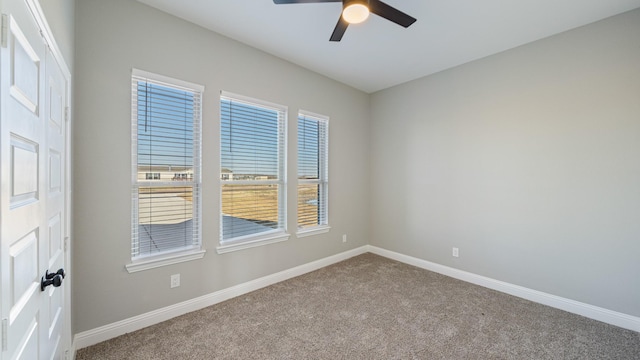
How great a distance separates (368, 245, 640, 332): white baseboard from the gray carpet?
0.29 ft

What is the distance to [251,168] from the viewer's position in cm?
308

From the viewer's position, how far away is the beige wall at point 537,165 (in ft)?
7.85

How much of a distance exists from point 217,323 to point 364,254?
2.67 m

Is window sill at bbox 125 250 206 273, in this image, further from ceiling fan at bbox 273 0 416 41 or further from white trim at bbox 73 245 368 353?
ceiling fan at bbox 273 0 416 41

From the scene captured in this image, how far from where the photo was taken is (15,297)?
0.95 meters

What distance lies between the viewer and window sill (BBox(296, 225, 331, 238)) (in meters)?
3.57

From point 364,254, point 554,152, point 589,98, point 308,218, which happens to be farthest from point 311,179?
point 589,98

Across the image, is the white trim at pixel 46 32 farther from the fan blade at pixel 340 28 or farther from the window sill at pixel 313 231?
the window sill at pixel 313 231

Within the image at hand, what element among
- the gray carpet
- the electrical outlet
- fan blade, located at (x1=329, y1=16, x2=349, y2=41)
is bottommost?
the gray carpet

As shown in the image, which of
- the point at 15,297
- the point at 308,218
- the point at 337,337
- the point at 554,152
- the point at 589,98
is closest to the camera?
the point at 15,297

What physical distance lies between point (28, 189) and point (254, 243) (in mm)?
→ 2172

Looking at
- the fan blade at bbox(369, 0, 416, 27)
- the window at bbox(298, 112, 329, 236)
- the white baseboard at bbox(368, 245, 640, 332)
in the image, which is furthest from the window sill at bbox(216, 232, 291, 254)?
the fan blade at bbox(369, 0, 416, 27)

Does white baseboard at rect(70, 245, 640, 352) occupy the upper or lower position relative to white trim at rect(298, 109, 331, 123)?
lower

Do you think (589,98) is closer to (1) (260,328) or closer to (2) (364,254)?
(2) (364,254)
